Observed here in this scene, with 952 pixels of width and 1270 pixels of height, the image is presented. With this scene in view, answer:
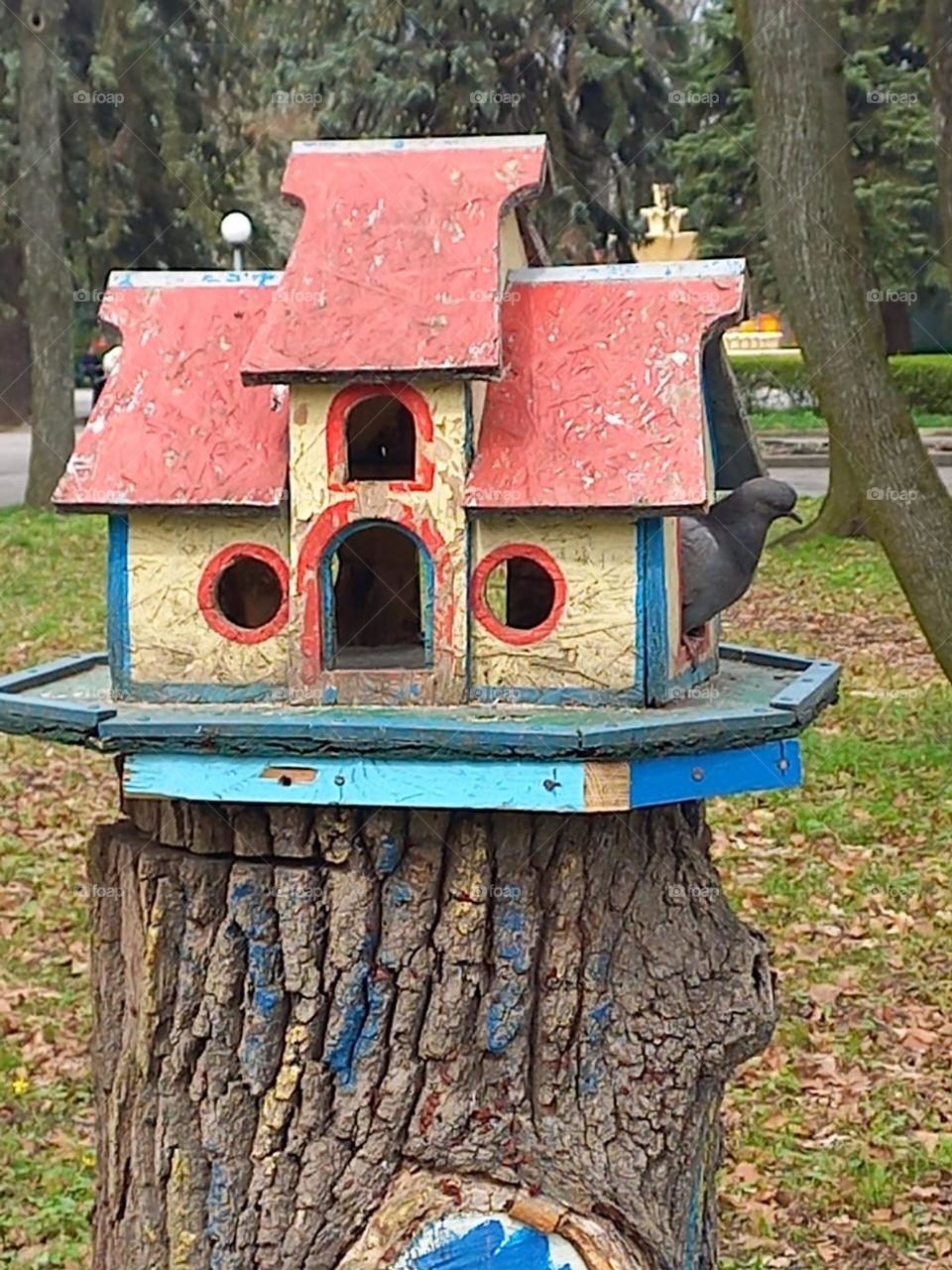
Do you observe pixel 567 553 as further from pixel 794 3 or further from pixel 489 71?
pixel 489 71

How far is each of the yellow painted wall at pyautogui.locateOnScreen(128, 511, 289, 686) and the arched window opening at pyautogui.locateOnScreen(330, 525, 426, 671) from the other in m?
0.51

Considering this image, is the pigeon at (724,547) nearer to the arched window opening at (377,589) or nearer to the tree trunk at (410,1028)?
the tree trunk at (410,1028)

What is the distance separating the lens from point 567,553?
2568 mm

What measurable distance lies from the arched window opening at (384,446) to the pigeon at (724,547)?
1.71 ft

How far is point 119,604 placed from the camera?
8.82 ft

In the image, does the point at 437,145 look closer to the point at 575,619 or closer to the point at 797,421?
the point at 575,619

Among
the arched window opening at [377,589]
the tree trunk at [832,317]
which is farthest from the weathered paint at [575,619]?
the tree trunk at [832,317]

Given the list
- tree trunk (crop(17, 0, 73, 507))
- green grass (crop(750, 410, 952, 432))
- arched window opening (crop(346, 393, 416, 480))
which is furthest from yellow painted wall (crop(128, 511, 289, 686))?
green grass (crop(750, 410, 952, 432))

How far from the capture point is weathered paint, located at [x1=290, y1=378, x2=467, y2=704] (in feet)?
8.38

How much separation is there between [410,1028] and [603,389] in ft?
3.24

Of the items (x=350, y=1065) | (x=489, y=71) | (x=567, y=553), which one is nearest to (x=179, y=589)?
(x=567, y=553)

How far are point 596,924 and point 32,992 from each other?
362 cm

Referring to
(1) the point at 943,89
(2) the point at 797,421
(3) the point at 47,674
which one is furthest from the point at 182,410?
(2) the point at 797,421

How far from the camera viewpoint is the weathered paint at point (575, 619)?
254 centimetres
